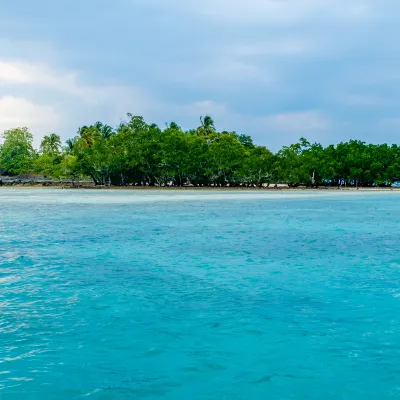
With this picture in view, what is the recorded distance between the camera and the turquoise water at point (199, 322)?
4668mm

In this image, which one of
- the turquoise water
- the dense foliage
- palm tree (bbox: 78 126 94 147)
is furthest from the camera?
palm tree (bbox: 78 126 94 147)

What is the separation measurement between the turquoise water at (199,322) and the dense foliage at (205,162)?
53.8 meters

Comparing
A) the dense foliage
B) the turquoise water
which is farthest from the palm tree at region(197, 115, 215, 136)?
the turquoise water

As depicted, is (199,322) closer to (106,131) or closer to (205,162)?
(205,162)

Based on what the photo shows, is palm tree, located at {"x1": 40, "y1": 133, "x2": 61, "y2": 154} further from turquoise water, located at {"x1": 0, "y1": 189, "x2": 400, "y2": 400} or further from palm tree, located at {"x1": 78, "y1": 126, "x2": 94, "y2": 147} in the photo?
turquoise water, located at {"x1": 0, "y1": 189, "x2": 400, "y2": 400}

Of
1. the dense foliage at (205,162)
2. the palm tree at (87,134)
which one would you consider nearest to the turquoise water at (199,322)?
the dense foliage at (205,162)

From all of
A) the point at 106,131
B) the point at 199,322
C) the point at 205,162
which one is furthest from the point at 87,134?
the point at 199,322

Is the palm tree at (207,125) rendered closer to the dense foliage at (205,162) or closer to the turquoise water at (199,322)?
the dense foliage at (205,162)

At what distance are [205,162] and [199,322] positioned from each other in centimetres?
6164

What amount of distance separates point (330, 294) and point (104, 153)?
202 feet

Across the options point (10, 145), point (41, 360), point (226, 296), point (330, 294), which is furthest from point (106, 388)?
point (10, 145)

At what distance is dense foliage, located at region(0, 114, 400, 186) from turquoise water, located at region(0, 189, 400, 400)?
53.8m

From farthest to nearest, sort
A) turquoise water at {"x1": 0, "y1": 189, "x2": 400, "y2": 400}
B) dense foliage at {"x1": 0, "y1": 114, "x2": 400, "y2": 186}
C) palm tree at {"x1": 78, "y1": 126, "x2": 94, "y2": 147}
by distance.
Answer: palm tree at {"x1": 78, "y1": 126, "x2": 94, "y2": 147}, dense foliage at {"x1": 0, "y1": 114, "x2": 400, "y2": 186}, turquoise water at {"x1": 0, "y1": 189, "x2": 400, "y2": 400}

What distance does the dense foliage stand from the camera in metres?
66.4
